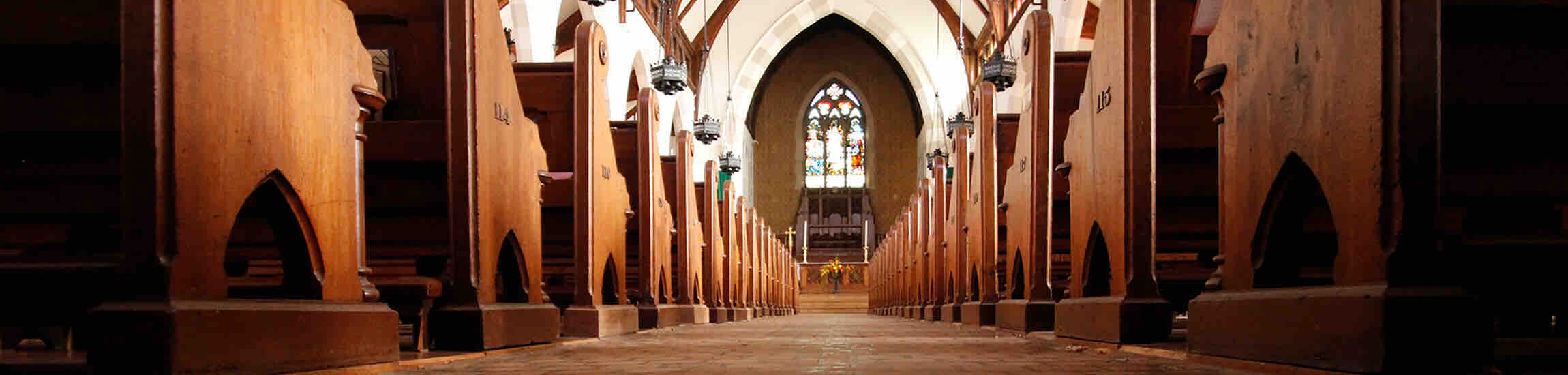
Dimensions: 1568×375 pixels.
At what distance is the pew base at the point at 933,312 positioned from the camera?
979 centimetres

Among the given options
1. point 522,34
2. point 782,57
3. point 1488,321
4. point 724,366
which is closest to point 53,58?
point 724,366

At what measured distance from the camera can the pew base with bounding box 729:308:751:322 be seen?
1129 cm

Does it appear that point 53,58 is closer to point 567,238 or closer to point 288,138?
point 288,138

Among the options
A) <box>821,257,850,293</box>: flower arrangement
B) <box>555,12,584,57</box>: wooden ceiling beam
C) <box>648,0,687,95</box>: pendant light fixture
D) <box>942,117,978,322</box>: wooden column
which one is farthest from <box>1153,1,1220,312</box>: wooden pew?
<box>821,257,850,293</box>: flower arrangement

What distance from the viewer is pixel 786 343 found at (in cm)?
450

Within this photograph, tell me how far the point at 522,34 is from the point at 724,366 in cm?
1227

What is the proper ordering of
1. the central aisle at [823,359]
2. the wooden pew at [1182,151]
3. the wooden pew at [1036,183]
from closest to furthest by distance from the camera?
the central aisle at [823,359]
the wooden pew at [1182,151]
the wooden pew at [1036,183]

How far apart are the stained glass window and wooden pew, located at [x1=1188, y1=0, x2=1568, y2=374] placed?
102 ft

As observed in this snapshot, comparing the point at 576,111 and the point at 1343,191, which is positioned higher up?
the point at 576,111

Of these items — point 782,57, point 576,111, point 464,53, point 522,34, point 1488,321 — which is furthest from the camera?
point 782,57

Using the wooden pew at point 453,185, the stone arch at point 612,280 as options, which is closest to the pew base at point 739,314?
the stone arch at point 612,280

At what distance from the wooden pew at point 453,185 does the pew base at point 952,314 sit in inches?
169

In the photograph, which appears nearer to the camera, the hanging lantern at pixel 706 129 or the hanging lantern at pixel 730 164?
the hanging lantern at pixel 706 129

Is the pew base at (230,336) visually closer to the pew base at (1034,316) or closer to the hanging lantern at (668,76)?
the pew base at (1034,316)
